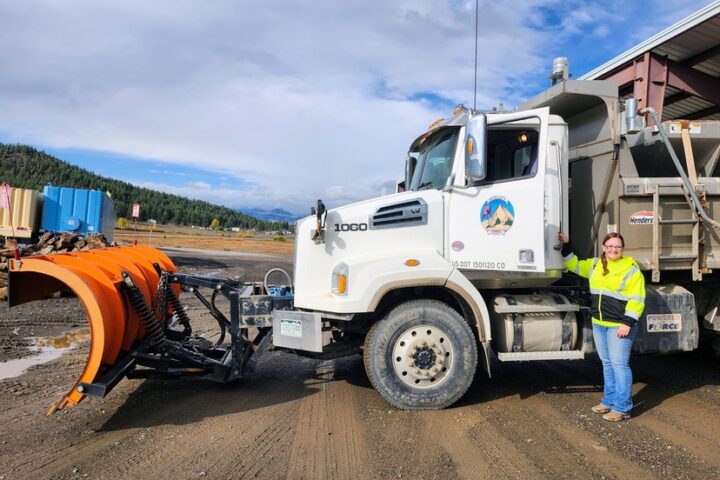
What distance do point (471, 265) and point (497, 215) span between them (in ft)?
1.84

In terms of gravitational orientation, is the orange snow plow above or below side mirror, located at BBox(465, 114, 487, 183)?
below

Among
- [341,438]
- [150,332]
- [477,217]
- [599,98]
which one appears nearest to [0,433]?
[150,332]

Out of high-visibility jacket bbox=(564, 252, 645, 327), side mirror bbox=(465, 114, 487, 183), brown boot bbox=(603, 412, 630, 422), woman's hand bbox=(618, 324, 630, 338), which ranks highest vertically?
side mirror bbox=(465, 114, 487, 183)

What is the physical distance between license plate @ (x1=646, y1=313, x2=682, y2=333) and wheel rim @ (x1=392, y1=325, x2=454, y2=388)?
2.21 m

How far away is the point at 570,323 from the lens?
199 inches

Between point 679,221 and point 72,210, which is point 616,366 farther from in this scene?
point 72,210

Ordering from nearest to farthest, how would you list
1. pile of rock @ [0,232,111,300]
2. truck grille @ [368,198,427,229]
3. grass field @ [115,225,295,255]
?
truck grille @ [368,198,427,229], pile of rock @ [0,232,111,300], grass field @ [115,225,295,255]

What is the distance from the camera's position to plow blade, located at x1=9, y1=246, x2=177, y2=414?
4004 millimetres

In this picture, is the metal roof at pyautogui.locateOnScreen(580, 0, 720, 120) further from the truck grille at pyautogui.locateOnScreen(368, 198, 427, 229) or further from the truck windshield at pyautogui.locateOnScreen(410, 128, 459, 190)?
the truck grille at pyautogui.locateOnScreen(368, 198, 427, 229)

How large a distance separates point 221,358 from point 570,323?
145 inches

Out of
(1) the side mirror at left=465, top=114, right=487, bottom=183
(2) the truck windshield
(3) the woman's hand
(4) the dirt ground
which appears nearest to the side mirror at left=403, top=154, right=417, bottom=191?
(2) the truck windshield

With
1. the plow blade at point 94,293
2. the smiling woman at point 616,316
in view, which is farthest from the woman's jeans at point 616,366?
the plow blade at point 94,293

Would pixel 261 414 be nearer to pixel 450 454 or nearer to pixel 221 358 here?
pixel 221 358

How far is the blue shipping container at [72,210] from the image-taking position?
16.0 meters
